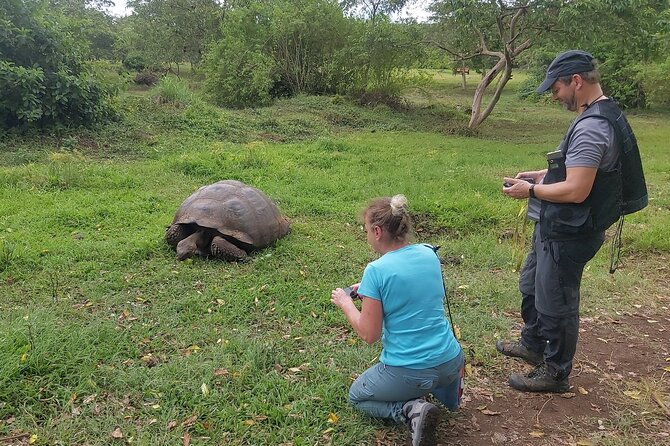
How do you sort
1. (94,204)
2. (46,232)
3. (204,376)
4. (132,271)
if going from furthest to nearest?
(94,204), (46,232), (132,271), (204,376)

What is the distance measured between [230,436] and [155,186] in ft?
18.6

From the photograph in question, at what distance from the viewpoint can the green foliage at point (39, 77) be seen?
10211 mm

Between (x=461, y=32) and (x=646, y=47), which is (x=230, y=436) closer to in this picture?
(x=461, y=32)

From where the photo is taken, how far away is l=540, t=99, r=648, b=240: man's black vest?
2693mm

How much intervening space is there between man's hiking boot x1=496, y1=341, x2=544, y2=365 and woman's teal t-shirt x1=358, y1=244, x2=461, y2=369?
977 millimetres

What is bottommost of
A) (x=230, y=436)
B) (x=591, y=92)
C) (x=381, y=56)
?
(x=230, y=436)

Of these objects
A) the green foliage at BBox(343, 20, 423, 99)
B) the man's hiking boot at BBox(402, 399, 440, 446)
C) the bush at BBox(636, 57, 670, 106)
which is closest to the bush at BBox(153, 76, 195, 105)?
the green foliage at BBox(343, 20, 423, 99)

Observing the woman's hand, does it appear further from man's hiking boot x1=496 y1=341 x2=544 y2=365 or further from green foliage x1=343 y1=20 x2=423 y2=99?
green foliage x1=343 y1=20 x2=423 y2=99

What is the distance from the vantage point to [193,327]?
3.82 m

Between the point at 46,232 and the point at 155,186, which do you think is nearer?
the point at 46,232

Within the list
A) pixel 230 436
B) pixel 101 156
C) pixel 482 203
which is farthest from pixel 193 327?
pixel 101 156

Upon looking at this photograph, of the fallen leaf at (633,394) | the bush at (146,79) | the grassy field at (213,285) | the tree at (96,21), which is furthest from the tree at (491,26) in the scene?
the tree at (96,21)

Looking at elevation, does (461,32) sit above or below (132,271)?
above

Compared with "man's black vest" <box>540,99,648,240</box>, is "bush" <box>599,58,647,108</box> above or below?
above
